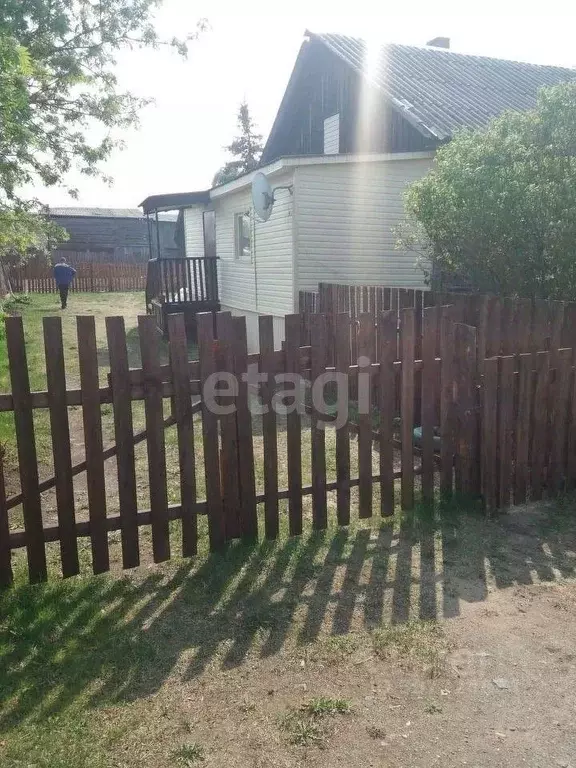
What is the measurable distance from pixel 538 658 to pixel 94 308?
72.0 feet

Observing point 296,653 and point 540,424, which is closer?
point 296,653


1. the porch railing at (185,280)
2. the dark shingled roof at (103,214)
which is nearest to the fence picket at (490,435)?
the porch railing at (185,280)

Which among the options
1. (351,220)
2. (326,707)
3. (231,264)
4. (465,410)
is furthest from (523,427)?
(231,264)

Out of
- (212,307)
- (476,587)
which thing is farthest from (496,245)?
(212,307)

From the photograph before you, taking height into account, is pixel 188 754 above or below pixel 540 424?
below

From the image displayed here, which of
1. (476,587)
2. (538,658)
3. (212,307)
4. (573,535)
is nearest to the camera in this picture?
(538,658)

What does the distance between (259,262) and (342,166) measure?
278 cm

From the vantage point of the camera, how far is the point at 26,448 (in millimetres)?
3531

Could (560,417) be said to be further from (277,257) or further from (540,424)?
(277,257)

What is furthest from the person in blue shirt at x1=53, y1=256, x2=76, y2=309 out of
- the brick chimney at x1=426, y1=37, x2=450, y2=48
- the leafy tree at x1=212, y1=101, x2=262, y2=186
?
the leafy tree at x1=212, y1=101, x2=262, y2=186

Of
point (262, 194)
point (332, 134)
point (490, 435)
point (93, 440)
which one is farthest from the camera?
point (332, 134)

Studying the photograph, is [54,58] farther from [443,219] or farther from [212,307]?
[443,219]

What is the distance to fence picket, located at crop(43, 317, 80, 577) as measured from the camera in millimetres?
3469

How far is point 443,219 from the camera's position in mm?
8055
